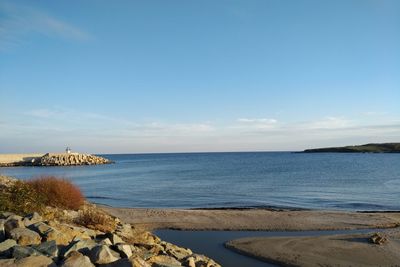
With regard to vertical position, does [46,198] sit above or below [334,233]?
above

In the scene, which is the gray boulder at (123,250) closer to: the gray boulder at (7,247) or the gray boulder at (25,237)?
the gray boulder at (25,237)

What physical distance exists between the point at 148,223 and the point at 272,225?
6.18 m

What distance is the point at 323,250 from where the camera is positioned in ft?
53.2

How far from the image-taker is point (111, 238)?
11.6m

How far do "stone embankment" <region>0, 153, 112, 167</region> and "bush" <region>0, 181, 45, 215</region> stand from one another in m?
95.5

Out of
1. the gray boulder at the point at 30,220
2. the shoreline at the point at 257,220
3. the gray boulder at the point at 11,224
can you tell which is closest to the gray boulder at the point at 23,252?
the gray boulder at the point at 11,224

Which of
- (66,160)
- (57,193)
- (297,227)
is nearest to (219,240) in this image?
(297,227)

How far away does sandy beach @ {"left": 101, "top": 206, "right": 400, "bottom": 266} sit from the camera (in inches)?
601

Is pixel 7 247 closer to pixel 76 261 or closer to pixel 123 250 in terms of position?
pixel 76 261

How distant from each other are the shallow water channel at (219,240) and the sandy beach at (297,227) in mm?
515

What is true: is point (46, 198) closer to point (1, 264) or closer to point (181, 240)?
point (181, 240)

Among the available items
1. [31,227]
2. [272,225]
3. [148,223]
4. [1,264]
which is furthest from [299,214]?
[1,264]

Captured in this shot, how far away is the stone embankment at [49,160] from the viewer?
358ft

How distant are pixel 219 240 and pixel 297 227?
15.5 feet
